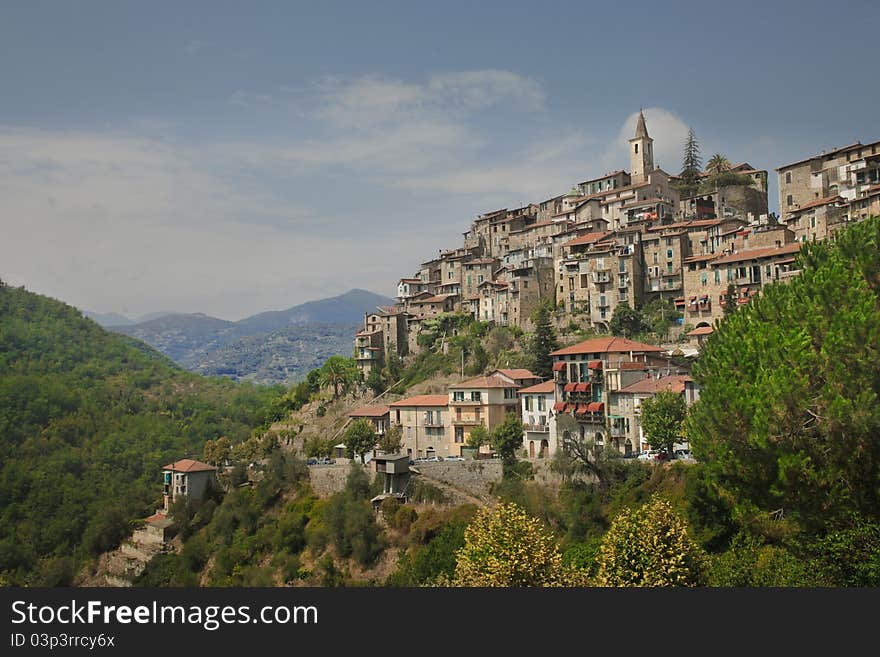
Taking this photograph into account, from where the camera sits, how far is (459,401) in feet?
148

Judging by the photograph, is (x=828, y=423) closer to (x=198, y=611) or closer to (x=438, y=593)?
(x=438, y=593)

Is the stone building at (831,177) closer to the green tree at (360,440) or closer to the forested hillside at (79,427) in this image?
the green tree at (360,440)

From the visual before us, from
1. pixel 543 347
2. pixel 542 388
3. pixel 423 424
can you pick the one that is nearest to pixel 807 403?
pixel 542 388

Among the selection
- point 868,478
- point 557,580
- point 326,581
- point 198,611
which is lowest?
point 326,581

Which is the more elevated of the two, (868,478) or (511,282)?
(511,282)

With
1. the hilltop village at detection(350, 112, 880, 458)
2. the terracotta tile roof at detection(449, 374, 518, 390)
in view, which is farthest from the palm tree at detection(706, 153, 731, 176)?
the terracotta tile roof at detection(449, 374, 518, 390)

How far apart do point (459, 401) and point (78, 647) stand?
32.1m

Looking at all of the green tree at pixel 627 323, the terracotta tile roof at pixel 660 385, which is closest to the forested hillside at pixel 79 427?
the green tree at pixel 627 323

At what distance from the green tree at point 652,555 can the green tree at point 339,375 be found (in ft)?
138

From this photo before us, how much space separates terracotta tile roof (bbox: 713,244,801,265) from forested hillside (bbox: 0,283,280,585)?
3802 cm

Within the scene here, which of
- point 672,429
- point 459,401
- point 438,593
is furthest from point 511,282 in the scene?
point 438,593

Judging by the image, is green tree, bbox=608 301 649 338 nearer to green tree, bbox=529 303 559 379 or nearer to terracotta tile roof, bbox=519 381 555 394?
green tree, bbox=529 303 559 379

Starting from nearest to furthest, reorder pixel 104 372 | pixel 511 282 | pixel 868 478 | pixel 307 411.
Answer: pixel 868 478 < pixel 511 282 < pixel 307 411 < pixel 104 372

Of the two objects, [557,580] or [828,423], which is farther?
[557,580]
